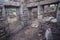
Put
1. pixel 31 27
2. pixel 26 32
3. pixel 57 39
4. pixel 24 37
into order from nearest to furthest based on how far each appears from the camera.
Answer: pixel 57 39
pixel 24 37
pixel 26 32
pixel 31 27

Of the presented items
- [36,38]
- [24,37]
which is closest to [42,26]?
[36,38]

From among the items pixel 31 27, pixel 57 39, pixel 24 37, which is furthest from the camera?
pixel 31 27

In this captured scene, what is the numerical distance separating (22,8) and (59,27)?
464 cm

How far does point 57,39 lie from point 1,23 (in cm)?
419

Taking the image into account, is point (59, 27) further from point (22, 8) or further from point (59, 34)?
point (22, 8)

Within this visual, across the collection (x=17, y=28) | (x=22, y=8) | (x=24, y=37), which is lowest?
(x=24, y=37)

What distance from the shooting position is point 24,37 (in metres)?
7.94

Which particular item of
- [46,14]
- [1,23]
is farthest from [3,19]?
[46,14]

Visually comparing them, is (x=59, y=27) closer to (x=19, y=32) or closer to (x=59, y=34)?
(x=59, y=34)

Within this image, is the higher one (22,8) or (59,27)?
(22,8)

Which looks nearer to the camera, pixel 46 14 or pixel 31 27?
pixel 31 27

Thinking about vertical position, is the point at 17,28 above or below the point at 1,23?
below

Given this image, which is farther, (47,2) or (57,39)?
(47,2)

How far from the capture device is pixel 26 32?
8.80 meters
